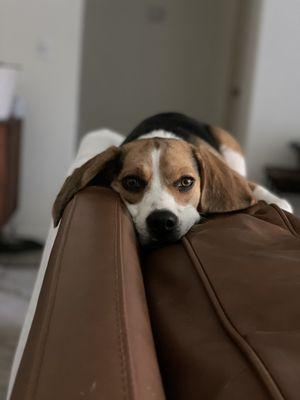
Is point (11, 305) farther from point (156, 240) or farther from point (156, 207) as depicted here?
point (156, 240)

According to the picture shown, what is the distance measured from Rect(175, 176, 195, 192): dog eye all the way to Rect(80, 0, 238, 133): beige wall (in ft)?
11.3

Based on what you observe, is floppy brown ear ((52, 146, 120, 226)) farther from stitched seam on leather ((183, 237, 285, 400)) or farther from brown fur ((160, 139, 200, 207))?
stitched seam on leather ((183, 237, 285, 400))

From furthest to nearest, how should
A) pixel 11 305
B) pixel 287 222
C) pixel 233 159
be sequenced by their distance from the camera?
pixel 11 305
pixel 233 159
pixel 287 222

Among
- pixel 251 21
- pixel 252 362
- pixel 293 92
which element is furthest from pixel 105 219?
pixel 251 21

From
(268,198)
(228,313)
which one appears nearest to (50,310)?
(228,313)

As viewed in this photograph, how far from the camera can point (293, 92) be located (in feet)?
9.75

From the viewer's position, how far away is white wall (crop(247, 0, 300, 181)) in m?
2.90

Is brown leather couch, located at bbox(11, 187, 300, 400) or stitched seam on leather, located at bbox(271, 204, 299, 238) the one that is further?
stitched seam on leather, located at bbox(271, 204, 299, 238)

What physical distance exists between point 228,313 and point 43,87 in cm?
272

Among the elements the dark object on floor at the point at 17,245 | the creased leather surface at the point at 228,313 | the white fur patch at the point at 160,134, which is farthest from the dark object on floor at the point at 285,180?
the creased leather surface at the point at 228,313

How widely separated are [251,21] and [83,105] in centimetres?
197

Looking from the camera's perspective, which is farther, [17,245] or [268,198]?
[17,245]

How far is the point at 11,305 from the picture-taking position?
2.24m

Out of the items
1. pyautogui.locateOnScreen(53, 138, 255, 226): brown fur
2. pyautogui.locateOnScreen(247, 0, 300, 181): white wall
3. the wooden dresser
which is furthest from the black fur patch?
pyautogui.locateOnScreen(247, 0, 300, 181): white wall
